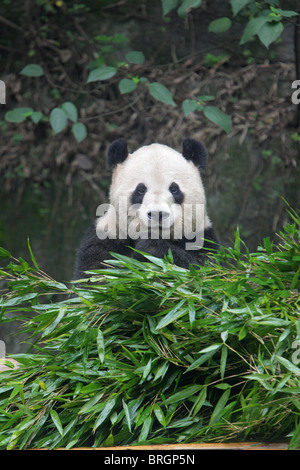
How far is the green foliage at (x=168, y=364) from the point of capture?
4.26 ft

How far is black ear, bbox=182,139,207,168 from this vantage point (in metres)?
2.25

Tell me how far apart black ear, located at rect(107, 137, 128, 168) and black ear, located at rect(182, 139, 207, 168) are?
0.24 meters

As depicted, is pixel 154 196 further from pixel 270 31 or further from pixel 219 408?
pixel 270 31

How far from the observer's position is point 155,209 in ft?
6.37

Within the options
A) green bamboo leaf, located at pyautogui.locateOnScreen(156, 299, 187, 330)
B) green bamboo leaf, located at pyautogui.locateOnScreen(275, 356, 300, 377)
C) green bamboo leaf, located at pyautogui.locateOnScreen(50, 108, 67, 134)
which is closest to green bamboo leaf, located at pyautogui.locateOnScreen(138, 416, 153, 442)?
green bamboo leaf, located at pyautogui.locateOnScreen(156, 299, 187, 330)

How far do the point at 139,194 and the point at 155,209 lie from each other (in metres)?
0.16

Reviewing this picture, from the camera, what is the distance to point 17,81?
402cm

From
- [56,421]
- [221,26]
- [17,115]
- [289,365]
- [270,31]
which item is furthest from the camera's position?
[17,115]

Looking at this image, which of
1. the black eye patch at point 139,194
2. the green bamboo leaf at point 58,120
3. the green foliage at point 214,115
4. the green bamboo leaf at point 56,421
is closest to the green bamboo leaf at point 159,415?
the green bamboo leaf at point 56,421

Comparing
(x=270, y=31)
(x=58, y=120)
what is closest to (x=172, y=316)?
(x=270, y=31)

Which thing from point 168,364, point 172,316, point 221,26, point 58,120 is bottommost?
point 168,364
